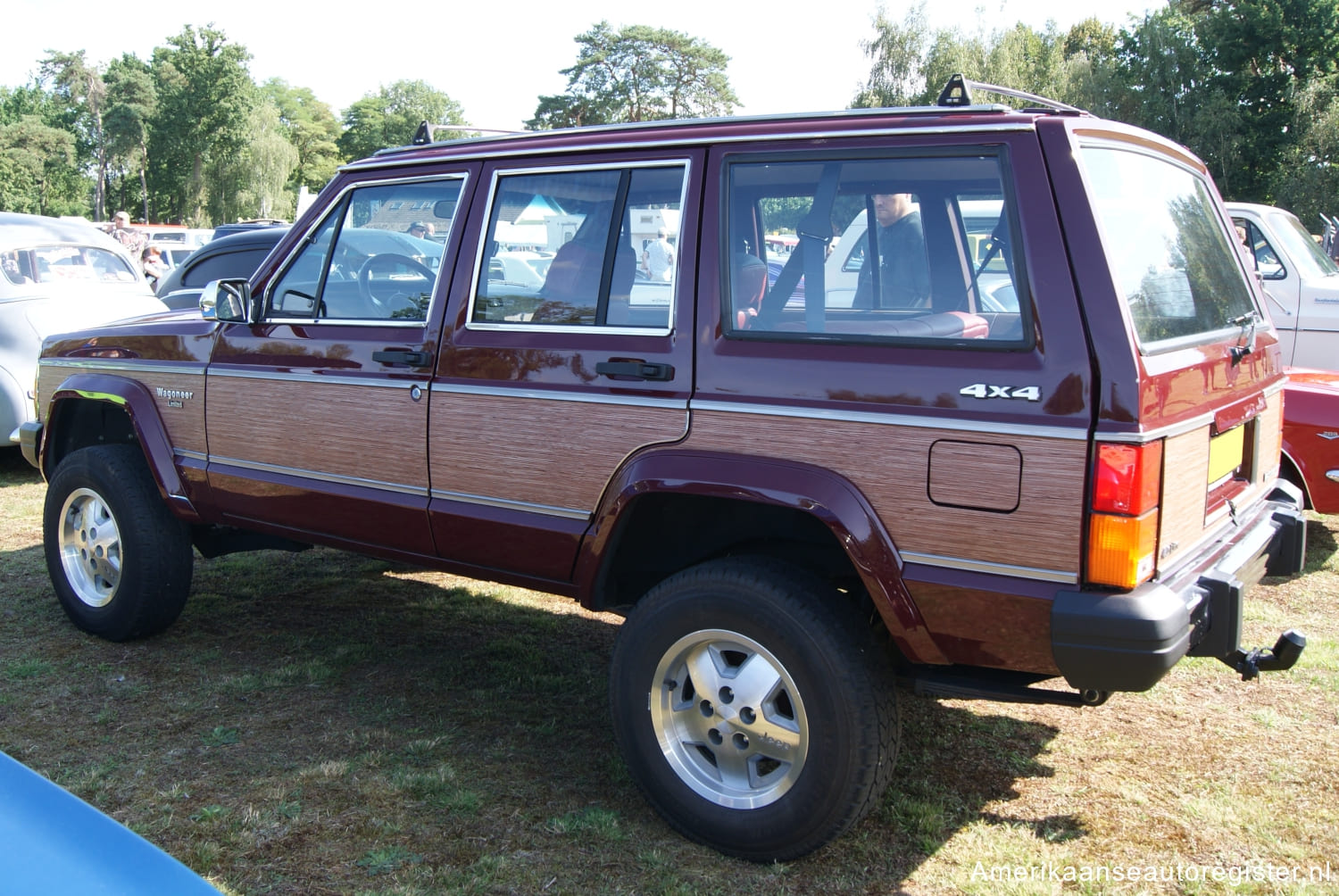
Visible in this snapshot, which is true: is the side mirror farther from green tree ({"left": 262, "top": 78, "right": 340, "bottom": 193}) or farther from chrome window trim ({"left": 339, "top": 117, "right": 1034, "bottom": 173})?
green tree ({"left": 262, "top": 78, "right": 340, "bottom": 193})

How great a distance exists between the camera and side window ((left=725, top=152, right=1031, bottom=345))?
2758 mm

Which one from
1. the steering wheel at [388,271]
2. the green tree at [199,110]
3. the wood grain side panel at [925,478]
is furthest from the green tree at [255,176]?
the wood grain side panel at [925,478]

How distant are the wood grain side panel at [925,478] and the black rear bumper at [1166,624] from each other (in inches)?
5.1

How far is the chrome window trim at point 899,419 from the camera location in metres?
2.52

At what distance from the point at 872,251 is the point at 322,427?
2128 mm

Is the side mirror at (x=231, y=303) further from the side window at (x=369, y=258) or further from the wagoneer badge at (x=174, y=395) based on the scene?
the wagoneer badge at (x=174, y=395)

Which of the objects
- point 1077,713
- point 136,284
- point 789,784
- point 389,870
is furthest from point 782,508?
point 136,284

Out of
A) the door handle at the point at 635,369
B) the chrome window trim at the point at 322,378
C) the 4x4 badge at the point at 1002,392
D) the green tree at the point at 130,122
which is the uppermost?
the green tree at the point at 130,122

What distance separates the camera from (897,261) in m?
3.01

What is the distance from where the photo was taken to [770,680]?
2.97 meters

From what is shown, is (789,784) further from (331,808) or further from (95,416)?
(95,416)

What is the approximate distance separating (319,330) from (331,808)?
5.68 feet

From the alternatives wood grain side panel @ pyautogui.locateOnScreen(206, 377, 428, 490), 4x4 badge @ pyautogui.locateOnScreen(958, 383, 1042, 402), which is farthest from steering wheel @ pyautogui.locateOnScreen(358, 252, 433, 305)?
4x4 badge @ pyautogui.locateOnScreen(958, 383, 1042, 402)

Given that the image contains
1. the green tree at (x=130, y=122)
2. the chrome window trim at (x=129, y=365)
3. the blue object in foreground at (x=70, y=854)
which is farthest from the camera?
the green tree at (x=130, y=122)
